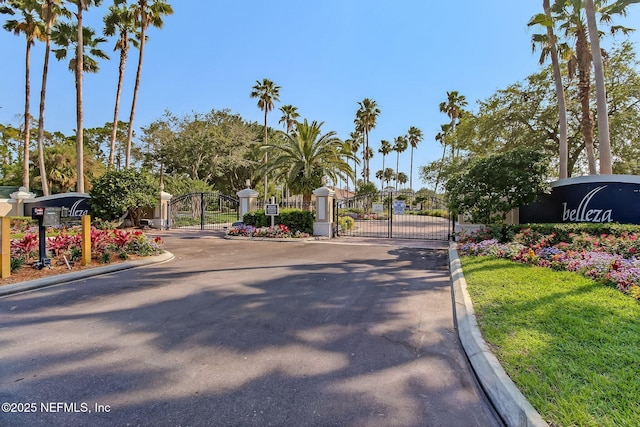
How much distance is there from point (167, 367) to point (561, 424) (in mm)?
3498

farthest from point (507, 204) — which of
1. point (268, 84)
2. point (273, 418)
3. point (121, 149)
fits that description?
point (121, 149)

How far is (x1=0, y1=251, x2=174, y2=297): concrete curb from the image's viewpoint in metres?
6.13

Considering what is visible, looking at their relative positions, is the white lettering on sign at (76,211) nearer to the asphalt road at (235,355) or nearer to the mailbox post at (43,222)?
the mailbox post at (43,222)

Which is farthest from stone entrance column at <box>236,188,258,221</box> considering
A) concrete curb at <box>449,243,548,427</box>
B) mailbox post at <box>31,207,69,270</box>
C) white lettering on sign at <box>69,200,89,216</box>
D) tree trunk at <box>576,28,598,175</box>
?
tree trunk at <box>576,28,598,175</box>

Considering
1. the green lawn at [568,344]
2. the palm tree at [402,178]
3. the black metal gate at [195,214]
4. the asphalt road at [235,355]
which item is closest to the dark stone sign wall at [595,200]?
the green lawn at [568,344]

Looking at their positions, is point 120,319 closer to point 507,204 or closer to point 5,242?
point 5,242

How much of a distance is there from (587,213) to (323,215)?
10.1 metres

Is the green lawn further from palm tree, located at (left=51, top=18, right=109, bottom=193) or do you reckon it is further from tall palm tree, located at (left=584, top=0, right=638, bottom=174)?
palm tree, located at (left=51, top=18, right=109, bottom=193)

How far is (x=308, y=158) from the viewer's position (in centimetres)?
1728

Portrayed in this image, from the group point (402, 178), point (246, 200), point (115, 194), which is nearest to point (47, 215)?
point (115, 194)

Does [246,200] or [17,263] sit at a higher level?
[246,200]

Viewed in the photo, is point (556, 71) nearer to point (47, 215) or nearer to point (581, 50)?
point (581, 50)

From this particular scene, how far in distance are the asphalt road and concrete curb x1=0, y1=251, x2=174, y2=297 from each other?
32 cm

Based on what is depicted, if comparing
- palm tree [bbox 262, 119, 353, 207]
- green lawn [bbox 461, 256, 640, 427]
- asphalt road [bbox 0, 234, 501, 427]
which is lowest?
asphalt road [bbox 0, 234, 501, 427]
